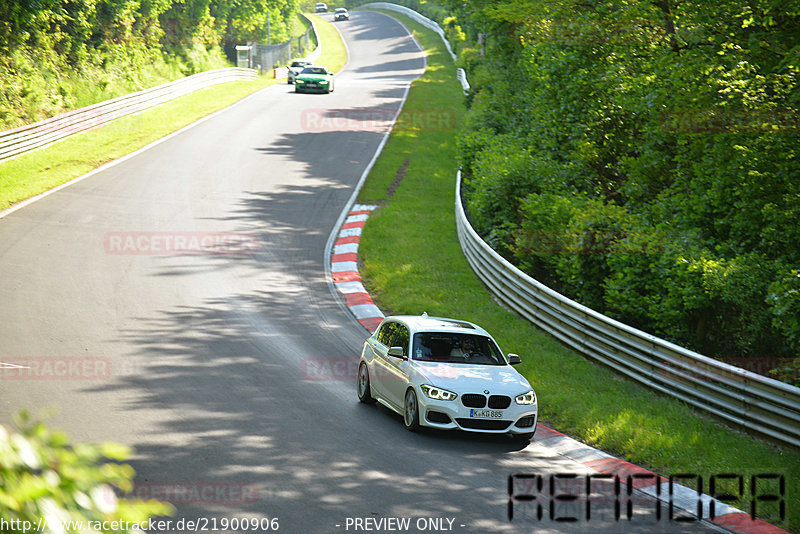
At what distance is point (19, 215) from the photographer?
22156 mm

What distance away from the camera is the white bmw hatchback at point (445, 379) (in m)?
10.7

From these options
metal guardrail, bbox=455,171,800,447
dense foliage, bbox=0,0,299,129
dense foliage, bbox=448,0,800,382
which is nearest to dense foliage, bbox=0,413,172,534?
metal guardrail, bbox=455,171,800,447

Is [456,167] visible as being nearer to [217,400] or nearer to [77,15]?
[77,15]

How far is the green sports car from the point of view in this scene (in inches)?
1896

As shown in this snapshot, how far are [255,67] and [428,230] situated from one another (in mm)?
46991

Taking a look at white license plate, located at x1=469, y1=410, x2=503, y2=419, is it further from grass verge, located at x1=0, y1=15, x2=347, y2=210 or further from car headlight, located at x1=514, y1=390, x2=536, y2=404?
grass verge, located at x1=0, y1=15, x2=347, y2=210

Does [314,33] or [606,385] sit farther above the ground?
[314,33]

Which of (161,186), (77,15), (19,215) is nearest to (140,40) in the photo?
(77,15)

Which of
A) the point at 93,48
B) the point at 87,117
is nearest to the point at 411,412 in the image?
the point at 87,117

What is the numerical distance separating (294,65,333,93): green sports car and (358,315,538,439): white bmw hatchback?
37.3 meters

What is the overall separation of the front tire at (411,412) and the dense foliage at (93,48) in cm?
2492

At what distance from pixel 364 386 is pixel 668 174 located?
34.1ft

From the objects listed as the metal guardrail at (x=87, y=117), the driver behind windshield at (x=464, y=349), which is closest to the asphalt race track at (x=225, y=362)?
the driver behind windshield at (x=464, y=349)

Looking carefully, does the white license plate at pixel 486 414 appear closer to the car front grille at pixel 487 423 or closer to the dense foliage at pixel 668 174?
the car front grille at pixel 487 423
